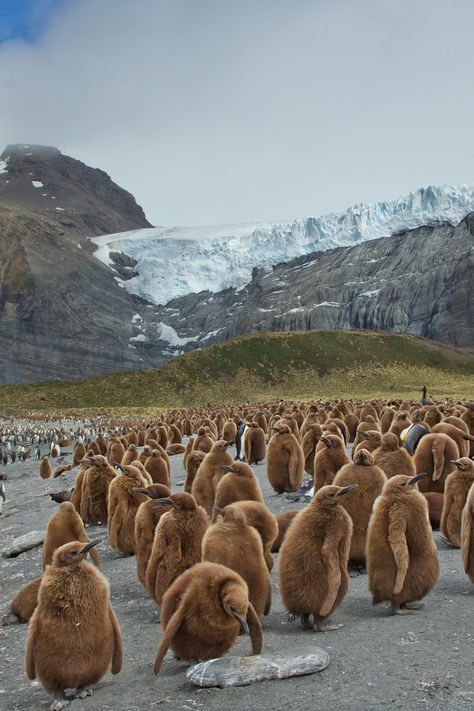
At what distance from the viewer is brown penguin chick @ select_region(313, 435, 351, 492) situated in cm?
927

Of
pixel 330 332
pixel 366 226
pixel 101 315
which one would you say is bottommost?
pixel 330 332

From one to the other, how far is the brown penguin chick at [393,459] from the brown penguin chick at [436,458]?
→ 0.96 meters

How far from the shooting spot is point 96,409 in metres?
65.2

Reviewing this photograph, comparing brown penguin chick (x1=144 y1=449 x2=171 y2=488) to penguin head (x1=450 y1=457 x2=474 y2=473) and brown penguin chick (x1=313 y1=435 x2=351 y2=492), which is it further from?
penguin head (x1=450 y1=457 x2=474 y2=473)

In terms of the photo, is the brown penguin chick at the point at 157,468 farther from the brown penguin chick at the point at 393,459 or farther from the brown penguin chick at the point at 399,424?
the brown penguin chick at the point at 399,424

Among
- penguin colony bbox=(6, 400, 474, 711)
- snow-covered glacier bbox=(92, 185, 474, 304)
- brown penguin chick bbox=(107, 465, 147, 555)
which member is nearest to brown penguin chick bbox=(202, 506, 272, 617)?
penguin colony bbox=(6, 400, 474, 711)

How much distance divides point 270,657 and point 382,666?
2.45 feet

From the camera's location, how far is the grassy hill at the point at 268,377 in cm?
7038

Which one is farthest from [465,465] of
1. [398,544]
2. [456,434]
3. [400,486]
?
[456,434]

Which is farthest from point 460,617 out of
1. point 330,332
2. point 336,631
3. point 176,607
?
point 330,332

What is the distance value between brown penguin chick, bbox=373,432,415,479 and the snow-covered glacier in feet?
446

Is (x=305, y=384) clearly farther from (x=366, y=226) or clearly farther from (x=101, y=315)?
(x=101, y=315)

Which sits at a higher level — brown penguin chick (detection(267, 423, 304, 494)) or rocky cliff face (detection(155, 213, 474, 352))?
rocky cliff face (detection(155, 213, 474, 352))

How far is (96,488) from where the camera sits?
1104 cm
